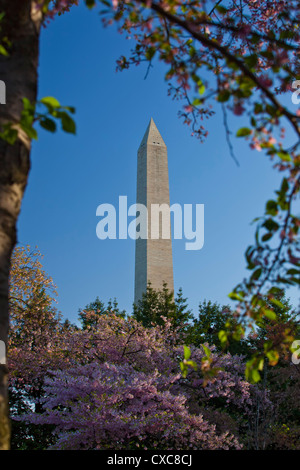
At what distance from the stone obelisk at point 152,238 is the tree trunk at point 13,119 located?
29.4 m

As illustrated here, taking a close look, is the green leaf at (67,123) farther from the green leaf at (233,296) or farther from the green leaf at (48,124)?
the green leaf at (233,296)

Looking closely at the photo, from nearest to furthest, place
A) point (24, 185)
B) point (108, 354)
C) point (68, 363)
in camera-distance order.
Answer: point (24, 185) < point (108, 354) < point (68, 363)

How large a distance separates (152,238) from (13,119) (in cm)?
3115

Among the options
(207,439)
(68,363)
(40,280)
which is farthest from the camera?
(40,280)

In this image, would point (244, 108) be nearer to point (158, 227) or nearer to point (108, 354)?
point (108, 354)

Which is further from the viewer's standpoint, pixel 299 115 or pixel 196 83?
pixel 196 83

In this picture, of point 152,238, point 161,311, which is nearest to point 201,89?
point 161,311

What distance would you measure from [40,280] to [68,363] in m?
3.36

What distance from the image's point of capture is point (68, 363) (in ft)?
41.7

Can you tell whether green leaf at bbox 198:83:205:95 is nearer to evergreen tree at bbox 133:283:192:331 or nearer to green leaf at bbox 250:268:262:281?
green leaf at bbox 250:268:262:281

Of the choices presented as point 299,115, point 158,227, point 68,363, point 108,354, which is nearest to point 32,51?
point 299,115

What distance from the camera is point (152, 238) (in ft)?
112

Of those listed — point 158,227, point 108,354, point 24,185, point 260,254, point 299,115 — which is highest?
point 158,227

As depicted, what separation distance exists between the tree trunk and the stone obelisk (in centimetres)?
2939
